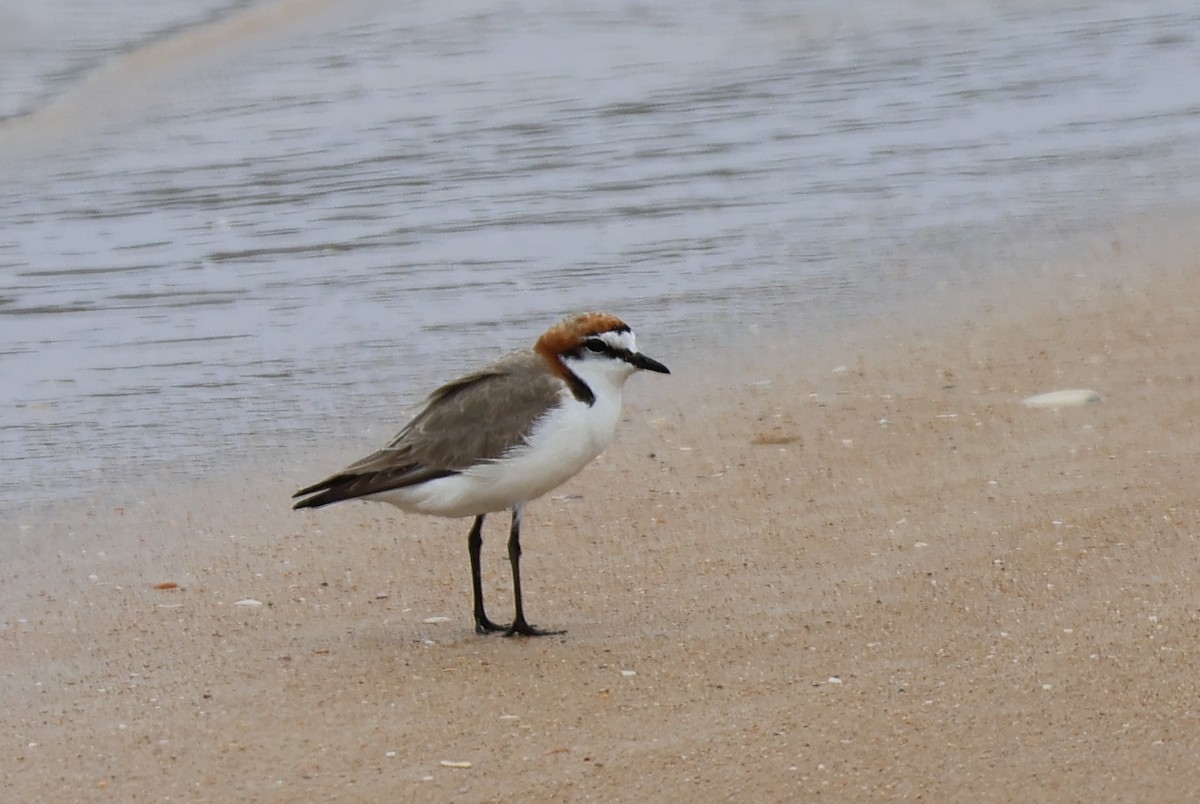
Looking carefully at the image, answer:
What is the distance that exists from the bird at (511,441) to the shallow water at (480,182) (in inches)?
65.7

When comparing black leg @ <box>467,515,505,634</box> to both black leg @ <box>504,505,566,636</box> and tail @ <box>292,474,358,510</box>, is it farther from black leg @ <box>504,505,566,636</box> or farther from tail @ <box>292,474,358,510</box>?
tail @ <box>292,474,358,510</box>

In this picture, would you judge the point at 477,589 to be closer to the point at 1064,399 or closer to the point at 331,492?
the point at 331,492

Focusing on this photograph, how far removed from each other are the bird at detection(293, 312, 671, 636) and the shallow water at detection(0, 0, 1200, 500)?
5.48 ft

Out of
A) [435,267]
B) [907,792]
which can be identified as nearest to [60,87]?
[435,267]

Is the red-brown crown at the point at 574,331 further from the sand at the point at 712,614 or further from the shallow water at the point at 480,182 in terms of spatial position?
the shallow water at the point at 480,182

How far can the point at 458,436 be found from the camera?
5738 millimetres

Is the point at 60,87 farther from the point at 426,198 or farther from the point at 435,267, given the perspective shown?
the point at 435,267

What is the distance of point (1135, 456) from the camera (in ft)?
21.8

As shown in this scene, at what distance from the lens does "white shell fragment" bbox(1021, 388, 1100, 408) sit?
723cm

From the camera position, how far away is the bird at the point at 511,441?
566 cm

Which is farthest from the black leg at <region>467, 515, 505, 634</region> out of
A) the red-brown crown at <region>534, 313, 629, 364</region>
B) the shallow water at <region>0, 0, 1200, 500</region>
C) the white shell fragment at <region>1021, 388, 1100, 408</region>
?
the white shell fragment at <region>1021, 388, 1100, 408</region>

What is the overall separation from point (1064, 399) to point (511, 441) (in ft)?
8.32

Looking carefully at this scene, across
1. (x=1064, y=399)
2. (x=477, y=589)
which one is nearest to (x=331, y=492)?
(x=477, y=589)

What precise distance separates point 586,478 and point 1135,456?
186cm
